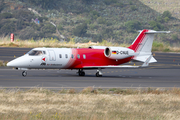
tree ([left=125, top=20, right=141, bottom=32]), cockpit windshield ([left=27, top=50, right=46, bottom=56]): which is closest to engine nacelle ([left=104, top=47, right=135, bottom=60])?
cockpit windshield ([left=27, top=50, right=46, bottom=56])

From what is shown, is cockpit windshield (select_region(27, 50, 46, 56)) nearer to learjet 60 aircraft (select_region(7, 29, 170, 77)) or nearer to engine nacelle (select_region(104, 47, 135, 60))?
learjet 60 aircraft (select_region(7, 29, 170, 77))

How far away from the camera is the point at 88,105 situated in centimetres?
1375

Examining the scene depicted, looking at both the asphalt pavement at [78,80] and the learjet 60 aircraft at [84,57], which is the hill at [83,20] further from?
the asphalt pavement at [78,80]

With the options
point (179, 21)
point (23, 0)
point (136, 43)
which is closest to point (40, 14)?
point (23, 0)

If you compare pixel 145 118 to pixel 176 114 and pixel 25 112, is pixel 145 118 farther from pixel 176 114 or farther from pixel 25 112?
pixel 25 112

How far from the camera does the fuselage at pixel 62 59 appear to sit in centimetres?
2580

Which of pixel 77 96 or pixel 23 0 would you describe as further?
pixel 23 0

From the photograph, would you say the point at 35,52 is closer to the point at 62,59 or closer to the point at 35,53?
the point at 35,53

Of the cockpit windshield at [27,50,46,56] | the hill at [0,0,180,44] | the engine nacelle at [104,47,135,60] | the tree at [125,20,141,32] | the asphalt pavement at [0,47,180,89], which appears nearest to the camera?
the asphalt pavement at [0,47,180,89]

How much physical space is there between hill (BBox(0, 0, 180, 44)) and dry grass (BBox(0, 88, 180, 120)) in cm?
7146

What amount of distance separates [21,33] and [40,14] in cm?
1234

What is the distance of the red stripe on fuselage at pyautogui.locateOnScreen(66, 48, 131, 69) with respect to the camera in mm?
28569

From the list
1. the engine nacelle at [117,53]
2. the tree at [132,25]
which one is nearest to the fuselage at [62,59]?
the engine nacelle at [117,53]

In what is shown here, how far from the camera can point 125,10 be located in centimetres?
11169
